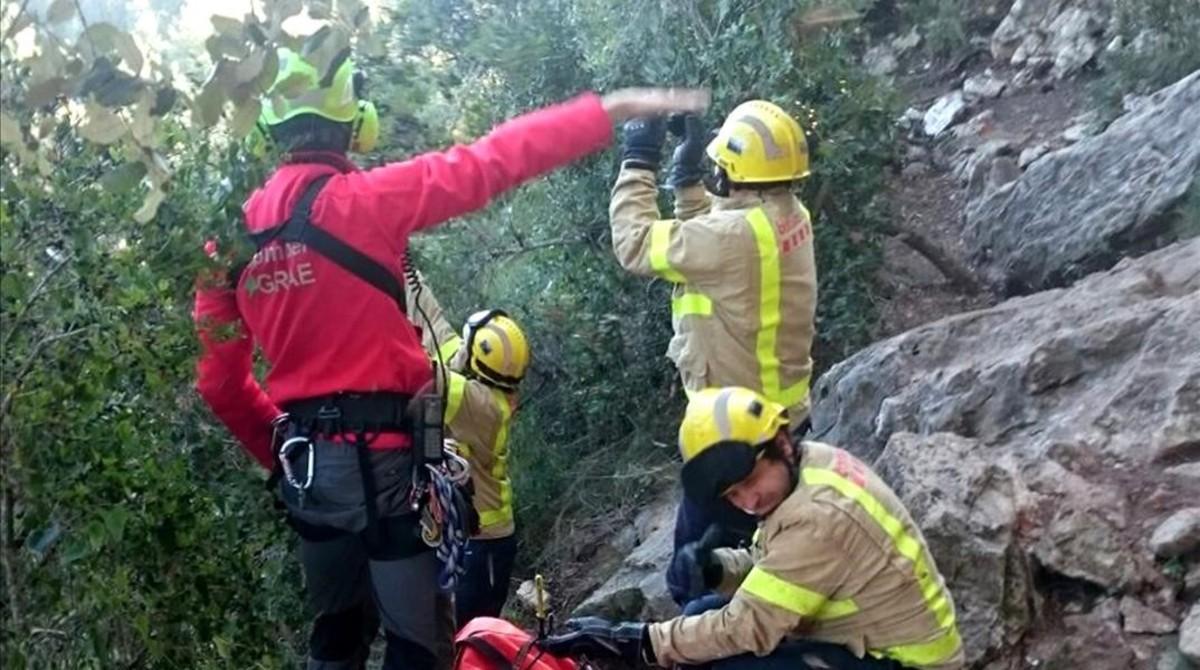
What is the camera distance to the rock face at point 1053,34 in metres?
9.97

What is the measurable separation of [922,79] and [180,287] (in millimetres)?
8504

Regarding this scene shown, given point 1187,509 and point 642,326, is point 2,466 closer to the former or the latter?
point 1187,509

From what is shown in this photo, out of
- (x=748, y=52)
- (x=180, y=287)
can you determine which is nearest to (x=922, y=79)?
(x=748, y=52)

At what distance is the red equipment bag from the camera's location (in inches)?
178

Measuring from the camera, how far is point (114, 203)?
3.19 meters

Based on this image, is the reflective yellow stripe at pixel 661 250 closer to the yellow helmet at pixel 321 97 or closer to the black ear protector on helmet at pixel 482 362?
the black ear protector on helmet at pixel 482 362

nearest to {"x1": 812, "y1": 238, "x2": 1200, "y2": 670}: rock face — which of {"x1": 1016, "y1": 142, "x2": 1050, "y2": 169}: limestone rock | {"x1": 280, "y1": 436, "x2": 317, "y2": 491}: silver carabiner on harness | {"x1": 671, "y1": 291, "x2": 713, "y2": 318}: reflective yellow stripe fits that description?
{"x1": 671, "y1": 291, "x2": 713, "y2": 318}: reflective yellow stripe

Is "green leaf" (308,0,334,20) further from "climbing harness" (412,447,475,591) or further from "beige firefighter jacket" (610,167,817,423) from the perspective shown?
"beige firefighter jacket" (610,167,817,423)

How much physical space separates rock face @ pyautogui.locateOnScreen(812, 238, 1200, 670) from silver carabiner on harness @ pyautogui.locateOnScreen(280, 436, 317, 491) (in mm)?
2143

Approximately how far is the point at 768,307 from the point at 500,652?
1496mm

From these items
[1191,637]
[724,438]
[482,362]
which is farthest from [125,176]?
[1191,637]

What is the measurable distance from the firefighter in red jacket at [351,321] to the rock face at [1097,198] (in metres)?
3.97

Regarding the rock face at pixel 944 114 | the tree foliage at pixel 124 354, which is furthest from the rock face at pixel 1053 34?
the tree foliage at pixel 124 354

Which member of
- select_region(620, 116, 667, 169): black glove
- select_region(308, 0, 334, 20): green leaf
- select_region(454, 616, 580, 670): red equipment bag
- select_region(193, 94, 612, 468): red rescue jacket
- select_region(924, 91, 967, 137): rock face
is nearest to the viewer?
select_region(308, 0, 334, 20): green leaf
